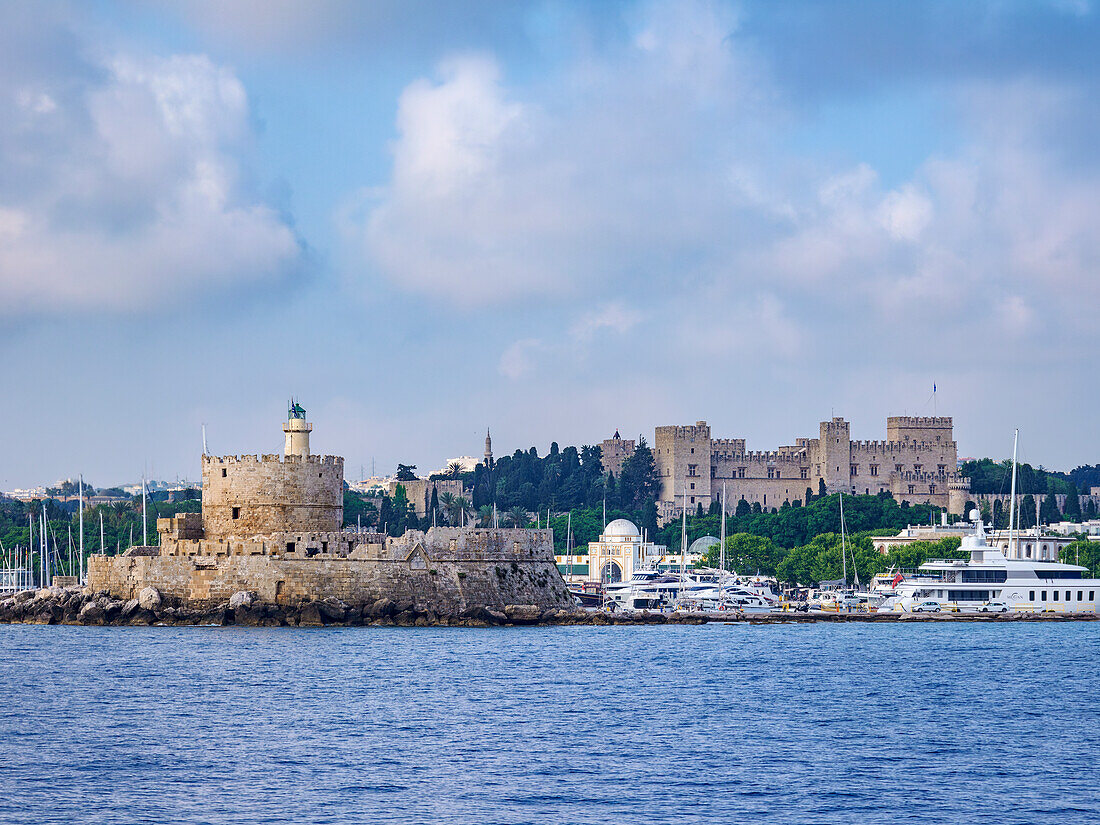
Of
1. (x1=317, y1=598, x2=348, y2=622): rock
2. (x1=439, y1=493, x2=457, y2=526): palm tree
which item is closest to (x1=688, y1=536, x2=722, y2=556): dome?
(x1=439, y1=493, x2=457, y2=526): palm tree

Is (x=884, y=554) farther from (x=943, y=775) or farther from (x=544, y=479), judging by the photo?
(x=943, y=775)

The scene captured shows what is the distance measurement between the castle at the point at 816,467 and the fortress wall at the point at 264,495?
246 feet

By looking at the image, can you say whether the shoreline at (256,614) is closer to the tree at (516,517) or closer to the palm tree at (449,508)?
the tree at (516,517)

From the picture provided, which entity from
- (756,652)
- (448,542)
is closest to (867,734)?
(756,652)

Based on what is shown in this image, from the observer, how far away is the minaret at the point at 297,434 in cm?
5881

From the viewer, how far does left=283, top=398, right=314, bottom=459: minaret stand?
193ft

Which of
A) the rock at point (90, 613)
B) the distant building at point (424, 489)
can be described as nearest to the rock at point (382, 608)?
the rock at point (90, 613)

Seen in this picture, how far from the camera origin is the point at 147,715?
37312 millimetres

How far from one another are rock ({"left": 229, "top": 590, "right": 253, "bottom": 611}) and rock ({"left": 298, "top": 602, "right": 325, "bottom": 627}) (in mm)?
1685

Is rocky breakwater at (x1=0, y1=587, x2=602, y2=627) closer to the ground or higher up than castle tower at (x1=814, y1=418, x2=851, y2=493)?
closer to the ground

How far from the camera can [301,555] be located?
56.3m

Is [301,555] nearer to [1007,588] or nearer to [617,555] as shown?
[1007,588]

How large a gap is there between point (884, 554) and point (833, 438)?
45.1m

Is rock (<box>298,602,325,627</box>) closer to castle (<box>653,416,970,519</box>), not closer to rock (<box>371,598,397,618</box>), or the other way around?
rock (<box>371,598,397,618</box>)
